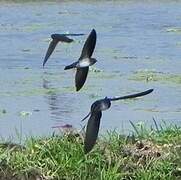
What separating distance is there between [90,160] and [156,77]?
6828 mm

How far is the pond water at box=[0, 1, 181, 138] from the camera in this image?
902 cm

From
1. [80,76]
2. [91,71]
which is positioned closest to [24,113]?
[91,71]

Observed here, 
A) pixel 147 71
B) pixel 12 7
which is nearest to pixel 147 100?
pixel 147 71

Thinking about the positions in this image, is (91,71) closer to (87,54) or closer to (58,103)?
(58,103)

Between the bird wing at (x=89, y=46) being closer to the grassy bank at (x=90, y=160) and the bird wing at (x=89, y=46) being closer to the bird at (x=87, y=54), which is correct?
the bird at (x=87, y=54)

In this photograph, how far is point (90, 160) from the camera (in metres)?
5.27

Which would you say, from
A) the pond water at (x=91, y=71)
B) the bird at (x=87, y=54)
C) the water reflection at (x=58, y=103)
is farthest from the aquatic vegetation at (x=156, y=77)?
the bird at (x=87, y=54)

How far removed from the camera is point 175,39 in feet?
56.0

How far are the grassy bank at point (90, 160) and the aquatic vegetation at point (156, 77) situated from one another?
5947 millimetres

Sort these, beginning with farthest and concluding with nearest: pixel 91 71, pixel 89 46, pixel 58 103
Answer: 1. pixel 91 71
2. pixel 58 103
3. pixel 89 46

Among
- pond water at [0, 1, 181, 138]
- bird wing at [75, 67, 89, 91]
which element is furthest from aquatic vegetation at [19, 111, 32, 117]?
bird wing at [75, 67, 89, 91]

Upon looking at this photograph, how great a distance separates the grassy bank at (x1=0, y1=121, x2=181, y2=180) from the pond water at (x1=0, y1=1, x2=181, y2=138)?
1.68 m

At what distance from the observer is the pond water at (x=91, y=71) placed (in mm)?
9016

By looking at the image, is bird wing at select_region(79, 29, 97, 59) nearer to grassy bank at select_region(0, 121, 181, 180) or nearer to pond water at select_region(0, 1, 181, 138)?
grassy bank at select_region(0, 121, 181, 180)
